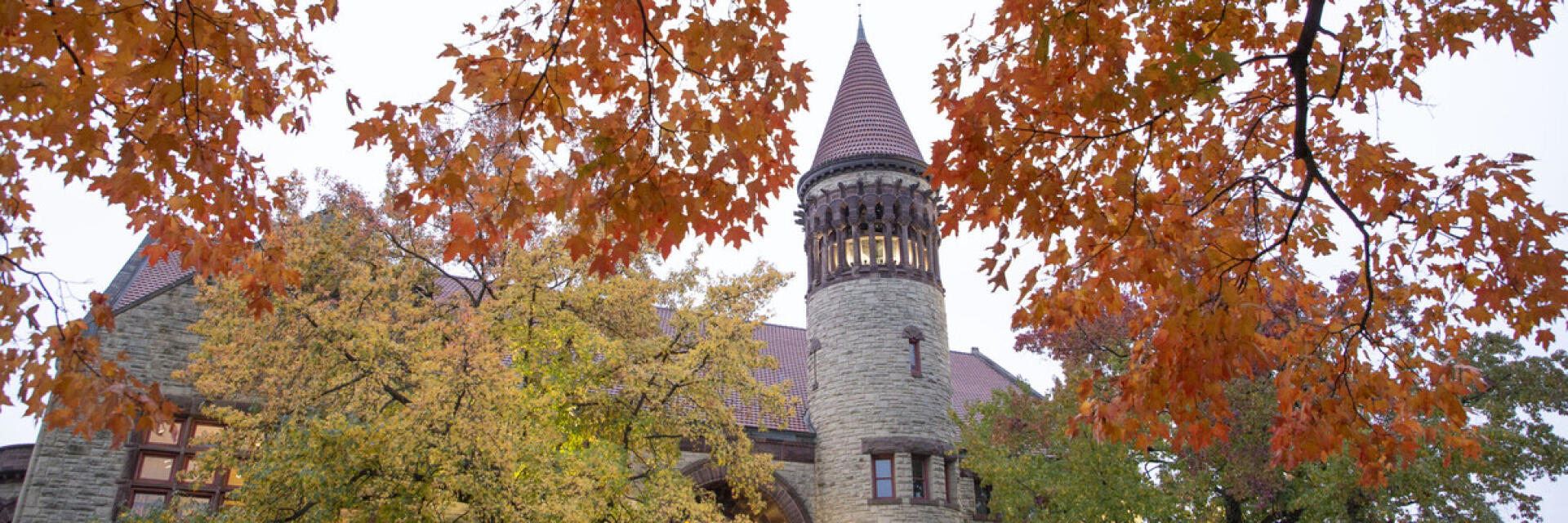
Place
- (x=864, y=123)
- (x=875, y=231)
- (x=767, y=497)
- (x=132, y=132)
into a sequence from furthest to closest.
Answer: (x=864, y=123) → (x=875, y=231) → (x=767, y=497) → (x=132, y=132)

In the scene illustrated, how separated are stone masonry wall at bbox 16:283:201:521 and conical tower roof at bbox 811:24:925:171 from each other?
15243mm

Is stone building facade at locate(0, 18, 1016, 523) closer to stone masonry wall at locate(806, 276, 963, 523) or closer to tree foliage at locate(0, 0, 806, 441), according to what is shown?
stone masonry wall at locate(806, 276, 963, 523)

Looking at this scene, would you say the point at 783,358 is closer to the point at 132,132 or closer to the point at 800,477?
the point at 800,477

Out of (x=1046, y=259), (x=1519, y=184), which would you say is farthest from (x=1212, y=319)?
(x=1519, y=184)

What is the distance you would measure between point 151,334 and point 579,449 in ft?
29.7

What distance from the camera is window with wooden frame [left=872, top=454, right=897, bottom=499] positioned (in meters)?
21.4

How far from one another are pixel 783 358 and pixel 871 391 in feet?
24.6

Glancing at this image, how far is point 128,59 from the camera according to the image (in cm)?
472

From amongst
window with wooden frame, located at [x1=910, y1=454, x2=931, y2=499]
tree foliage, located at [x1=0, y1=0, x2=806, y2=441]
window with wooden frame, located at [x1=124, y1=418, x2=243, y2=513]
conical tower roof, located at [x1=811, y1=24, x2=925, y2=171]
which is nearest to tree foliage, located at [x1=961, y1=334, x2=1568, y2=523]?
window with wooden frame, located at [x1=910, y1=454, x2=931, y2=499]

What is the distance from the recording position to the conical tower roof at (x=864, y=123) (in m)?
24.8

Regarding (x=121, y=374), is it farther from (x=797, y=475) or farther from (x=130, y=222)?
(x=797, y=475)

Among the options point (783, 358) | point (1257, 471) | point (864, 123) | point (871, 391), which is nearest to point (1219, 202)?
point (1257, 471)

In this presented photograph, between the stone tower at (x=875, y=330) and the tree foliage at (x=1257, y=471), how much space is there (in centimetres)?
265

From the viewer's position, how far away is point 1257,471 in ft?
52.7
